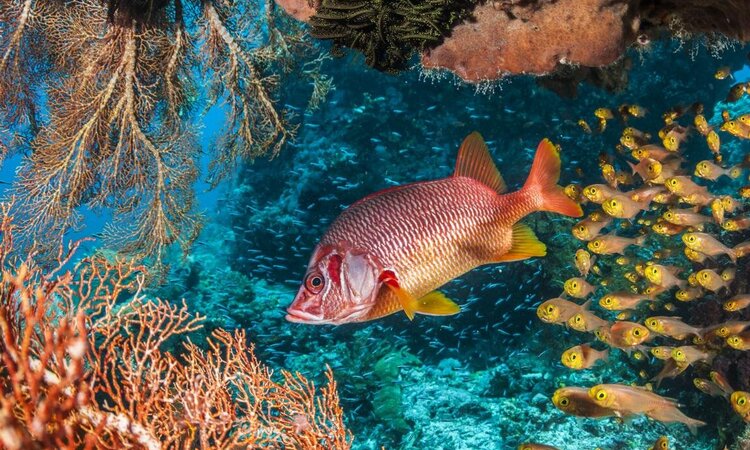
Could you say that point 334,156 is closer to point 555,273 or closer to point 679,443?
point 555,273

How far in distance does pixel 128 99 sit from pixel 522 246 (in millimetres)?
4579

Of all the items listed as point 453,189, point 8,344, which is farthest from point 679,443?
point 8,344

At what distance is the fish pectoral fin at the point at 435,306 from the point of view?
9.23 ft

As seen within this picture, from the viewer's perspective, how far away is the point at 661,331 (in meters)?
5.96

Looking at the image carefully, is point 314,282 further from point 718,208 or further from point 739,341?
point 718,208

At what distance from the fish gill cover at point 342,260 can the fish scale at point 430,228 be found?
1.22 m

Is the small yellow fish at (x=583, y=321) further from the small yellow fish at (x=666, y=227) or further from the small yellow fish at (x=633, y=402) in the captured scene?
the small yellow fish at (x=666, y=227)

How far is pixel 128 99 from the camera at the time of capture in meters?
5.23

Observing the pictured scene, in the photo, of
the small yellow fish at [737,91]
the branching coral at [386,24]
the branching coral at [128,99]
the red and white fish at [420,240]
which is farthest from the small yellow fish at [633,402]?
the branching coral at [128,99]

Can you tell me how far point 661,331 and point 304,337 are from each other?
7.56 m

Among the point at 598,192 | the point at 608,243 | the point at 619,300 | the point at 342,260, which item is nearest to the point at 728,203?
the point at 608,243

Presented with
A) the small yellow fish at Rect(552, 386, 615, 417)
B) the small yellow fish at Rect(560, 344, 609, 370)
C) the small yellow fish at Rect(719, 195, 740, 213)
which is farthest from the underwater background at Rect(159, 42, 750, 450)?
the small yellow fish at Rect(552, 386, 615, 417)

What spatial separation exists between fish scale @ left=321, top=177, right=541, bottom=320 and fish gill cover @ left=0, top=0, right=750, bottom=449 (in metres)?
1.22

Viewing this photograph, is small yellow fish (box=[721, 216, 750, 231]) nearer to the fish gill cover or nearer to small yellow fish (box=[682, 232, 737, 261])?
the fish gill cover
